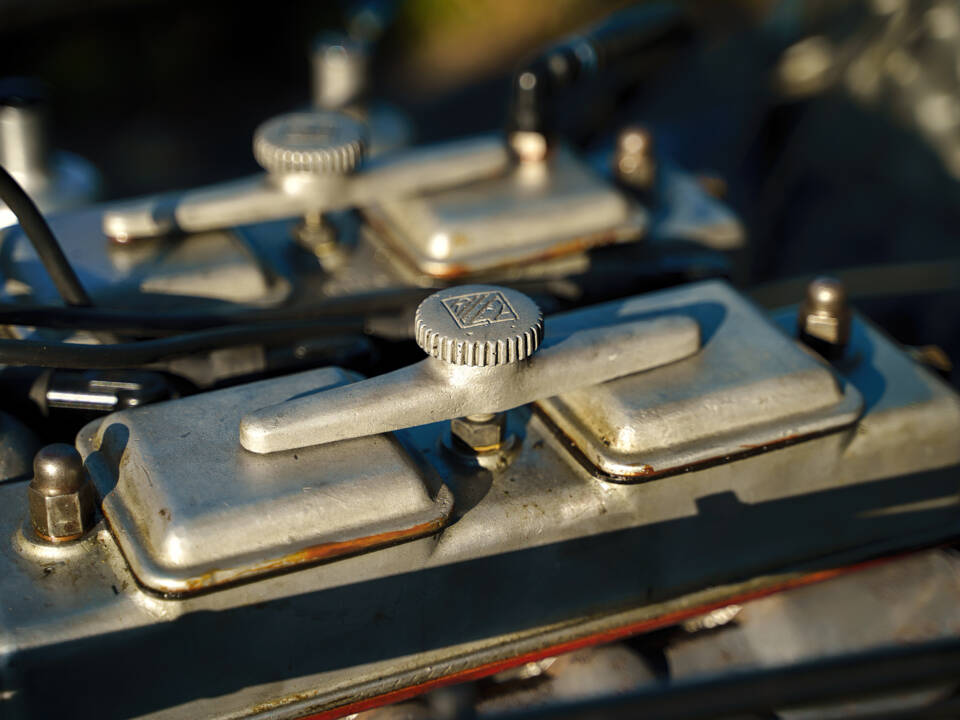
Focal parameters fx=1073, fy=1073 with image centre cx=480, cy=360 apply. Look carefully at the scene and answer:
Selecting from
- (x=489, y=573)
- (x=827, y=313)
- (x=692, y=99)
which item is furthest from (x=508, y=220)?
(x=692, y=99)

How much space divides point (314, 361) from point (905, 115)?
1.44 m

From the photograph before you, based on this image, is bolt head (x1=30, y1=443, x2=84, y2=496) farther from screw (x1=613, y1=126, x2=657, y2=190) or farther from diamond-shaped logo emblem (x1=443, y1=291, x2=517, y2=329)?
screw (x1=613, y1=126, x2=657, y2=190)

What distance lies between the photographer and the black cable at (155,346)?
949mm

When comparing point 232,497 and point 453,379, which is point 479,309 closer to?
point 453,379

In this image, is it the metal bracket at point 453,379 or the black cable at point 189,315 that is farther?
the black cable at point 189,315

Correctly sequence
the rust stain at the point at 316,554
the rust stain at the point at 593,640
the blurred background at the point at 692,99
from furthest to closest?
the blurred background at the point at 692,99
the rust stain at the point at 593,640
the rust stain at the point at 316,554

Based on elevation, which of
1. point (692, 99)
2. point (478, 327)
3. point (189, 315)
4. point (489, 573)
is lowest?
point (692, 99)

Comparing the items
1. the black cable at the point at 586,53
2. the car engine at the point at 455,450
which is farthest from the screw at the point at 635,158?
the black cable at the point at 586,53

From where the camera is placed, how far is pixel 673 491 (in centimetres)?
103

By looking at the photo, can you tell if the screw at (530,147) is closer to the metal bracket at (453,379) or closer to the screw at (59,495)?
→ the metal bracket at (453,379)

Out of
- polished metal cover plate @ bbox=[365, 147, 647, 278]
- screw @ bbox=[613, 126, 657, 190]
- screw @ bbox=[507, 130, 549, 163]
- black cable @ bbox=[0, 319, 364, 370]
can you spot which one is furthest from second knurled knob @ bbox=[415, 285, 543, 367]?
screw @ bbox=[613, 126, 657, 190]

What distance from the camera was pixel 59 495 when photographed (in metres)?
0.88

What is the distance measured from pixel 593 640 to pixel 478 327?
1.16 ft

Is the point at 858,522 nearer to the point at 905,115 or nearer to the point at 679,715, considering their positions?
the point at 679,715
